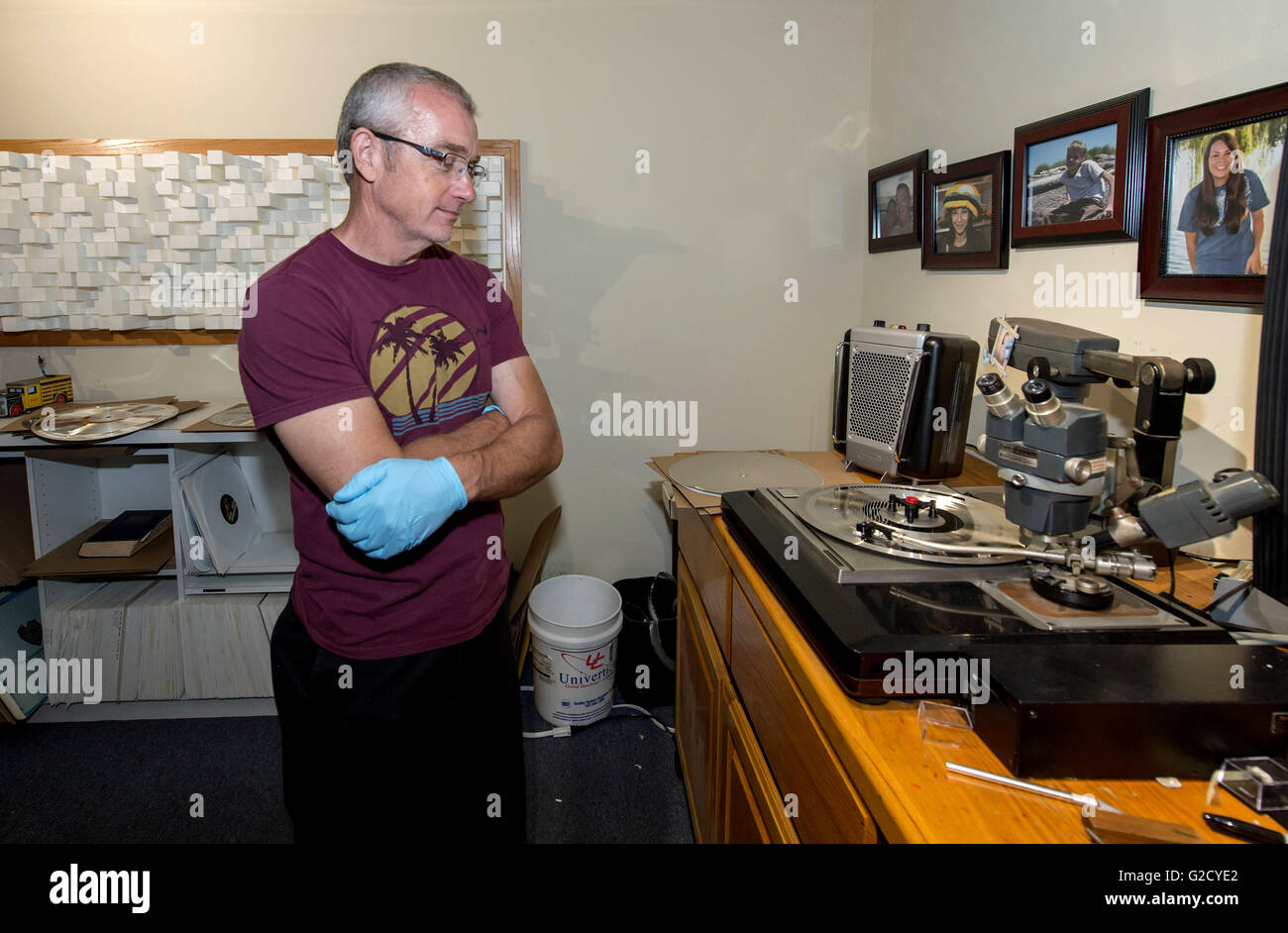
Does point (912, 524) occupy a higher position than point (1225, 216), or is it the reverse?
point (1225, 216)

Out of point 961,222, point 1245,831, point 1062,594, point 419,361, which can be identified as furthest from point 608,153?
point 1245,831

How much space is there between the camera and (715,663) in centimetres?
156

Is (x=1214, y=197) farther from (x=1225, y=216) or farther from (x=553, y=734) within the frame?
(x=553, y=734)

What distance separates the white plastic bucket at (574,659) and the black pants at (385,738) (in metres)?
0.86

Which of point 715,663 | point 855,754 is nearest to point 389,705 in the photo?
point 715,663

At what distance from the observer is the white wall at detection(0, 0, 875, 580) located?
2.54m

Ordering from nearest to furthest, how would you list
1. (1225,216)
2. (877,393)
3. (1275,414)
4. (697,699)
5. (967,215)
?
(1275,414), (1225,216), (877,393), (697,699), (967,215)

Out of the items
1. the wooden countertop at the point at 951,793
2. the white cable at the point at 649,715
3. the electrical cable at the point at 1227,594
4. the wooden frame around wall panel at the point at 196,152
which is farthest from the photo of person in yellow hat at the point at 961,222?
the white cable at the point at 649,715

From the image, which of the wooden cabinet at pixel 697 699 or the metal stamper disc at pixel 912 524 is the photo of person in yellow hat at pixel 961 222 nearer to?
the metal stamper disc at pixel 912 524

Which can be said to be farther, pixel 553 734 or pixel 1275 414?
pixel 553 734

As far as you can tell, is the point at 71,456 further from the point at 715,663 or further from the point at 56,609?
the point at 715,663

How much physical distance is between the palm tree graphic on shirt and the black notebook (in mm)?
1756

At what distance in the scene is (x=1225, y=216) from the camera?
1243 mm

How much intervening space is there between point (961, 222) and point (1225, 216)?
34.1 inches
